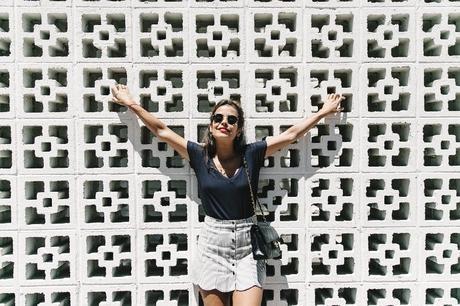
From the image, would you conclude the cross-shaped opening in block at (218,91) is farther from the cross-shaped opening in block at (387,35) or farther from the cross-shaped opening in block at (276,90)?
the cross-shaped opening in block at (387,35)

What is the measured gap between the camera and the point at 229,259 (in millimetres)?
2365

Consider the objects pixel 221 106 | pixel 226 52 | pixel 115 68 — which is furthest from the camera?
pixel 226 52

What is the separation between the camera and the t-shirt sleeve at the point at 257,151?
243cm

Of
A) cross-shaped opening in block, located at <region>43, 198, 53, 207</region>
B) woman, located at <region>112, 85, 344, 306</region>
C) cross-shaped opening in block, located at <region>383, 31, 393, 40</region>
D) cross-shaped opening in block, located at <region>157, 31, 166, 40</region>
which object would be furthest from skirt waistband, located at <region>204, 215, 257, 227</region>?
cross-shaped opening in block, located at <region>383, 31, 393, 40</region>

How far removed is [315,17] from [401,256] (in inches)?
76.1

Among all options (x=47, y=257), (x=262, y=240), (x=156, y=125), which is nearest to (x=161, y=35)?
(x=156, y=125)

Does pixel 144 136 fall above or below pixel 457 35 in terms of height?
below

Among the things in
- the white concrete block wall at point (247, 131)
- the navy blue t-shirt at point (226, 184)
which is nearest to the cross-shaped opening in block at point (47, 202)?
the white concrete block wall at point (247, 131)

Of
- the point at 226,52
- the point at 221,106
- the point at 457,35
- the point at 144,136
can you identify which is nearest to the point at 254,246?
the point at 221,106

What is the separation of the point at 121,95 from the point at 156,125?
34 cm

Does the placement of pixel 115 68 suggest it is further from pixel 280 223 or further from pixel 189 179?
pixel 280 223

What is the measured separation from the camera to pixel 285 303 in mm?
2730

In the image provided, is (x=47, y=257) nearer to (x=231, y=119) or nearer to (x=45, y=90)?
(x=45, y=90)

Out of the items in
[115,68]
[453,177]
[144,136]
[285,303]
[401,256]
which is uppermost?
[115,68]
